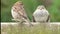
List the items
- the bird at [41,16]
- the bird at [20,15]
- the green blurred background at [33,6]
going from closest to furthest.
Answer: the bird at [20,15] < the bird at [41,16] < the green blurred background at [33,6]

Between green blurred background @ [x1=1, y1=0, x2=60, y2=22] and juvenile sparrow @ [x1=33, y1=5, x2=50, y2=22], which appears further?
green blurred background @ [x1=1, y1=0, x2=60, y2=22]

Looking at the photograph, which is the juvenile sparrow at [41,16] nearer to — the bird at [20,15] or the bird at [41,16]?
the bird at [41,16]

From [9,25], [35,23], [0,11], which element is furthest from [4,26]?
[0,11]

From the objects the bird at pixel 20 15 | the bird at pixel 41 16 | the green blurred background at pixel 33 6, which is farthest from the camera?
the green blurred background at pixel 33 6

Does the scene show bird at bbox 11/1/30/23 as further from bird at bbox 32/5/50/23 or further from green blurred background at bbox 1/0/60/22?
green blurred background at bbox 1/0/60/22

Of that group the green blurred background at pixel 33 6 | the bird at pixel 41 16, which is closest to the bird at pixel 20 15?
the bird at pixel 41 16

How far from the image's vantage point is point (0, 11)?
422 cm

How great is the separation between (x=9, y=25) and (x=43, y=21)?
0.32 metres

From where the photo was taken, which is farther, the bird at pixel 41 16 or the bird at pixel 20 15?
the bird at pixel 41 16

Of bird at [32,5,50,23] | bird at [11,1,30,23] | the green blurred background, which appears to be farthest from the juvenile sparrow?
the green blurred background

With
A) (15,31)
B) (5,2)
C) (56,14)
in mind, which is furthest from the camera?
(5,2)

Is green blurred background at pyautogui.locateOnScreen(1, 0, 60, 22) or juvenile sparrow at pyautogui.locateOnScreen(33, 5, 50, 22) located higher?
green blurred background at pyautogui.locateOnScreen(1, 0, 60, 22)

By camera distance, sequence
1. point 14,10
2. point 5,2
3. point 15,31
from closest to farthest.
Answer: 1. point 15,31
2. point 14,10
3. point 5,2

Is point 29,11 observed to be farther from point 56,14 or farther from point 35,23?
point 35,23
